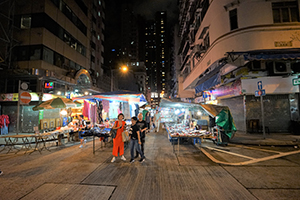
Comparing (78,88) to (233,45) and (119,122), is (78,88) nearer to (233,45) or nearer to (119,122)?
(119,122)

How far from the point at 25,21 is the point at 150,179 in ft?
73.2

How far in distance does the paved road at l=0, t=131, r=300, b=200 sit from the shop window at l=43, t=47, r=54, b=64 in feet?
43.3

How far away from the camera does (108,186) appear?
13.6ft

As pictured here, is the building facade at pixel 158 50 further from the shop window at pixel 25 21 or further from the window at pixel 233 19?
the window at pixel 233 19

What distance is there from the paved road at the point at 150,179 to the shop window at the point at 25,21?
661 inches

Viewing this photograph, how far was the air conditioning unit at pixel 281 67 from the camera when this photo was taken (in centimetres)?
1046

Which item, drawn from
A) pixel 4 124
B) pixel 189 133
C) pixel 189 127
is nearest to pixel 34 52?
pixel 4 124

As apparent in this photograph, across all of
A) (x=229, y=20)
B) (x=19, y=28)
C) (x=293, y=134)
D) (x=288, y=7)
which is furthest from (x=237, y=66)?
(x=19, y=28)

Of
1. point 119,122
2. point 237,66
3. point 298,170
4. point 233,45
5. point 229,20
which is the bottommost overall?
point 298,170

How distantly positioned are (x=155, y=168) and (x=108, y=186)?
197 centimetres

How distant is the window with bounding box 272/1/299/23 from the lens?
34.7 feet

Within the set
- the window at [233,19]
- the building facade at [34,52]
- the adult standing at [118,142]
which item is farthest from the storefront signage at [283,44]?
the building facade at [34,52]

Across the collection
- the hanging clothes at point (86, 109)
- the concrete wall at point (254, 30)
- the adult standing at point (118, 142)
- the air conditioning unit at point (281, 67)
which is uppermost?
the concrete wall at point (254, 30)

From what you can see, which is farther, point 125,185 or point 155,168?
point 155,168
